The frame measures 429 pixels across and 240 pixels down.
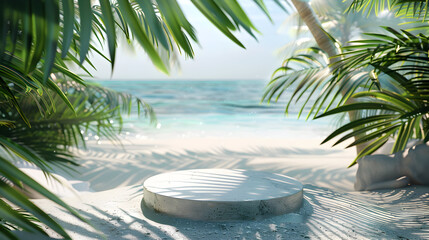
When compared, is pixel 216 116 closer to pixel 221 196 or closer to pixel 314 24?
pixel 314 24

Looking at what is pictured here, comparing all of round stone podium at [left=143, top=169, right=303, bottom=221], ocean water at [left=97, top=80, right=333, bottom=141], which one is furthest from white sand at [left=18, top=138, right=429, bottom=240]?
ocean water at [left=97, top=80, right=333, bottom=141]

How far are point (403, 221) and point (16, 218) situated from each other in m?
1.95

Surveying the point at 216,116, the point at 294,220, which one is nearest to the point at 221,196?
the point at 294,220

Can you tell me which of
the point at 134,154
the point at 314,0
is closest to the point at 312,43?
the point at 314,0

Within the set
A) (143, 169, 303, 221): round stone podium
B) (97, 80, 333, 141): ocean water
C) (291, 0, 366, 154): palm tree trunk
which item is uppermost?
(291, 0, 366, 154): palm tree trunk

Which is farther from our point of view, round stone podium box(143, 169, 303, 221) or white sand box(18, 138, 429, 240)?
round stone podium box(143, 169, 303, 221)

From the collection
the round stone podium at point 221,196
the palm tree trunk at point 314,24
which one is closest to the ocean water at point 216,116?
the palm tree trunk at point 314,24


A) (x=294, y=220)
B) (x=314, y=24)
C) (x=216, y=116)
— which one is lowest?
(x=216, y=116)

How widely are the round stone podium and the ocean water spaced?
516 cm

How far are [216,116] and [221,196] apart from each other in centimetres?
1155

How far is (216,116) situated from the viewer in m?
13.5

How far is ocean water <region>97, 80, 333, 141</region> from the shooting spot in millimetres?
10750

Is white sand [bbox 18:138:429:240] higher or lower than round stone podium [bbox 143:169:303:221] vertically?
lower

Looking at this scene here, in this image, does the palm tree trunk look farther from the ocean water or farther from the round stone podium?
the ocean water
